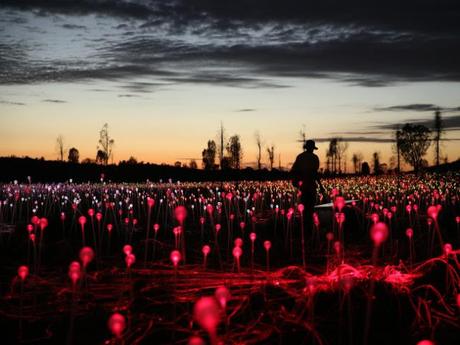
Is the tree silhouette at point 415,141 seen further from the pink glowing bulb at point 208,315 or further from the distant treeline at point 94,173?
the pink glowing bulb at point 208,315

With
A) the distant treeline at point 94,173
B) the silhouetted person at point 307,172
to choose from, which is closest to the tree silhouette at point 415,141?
the distant treeline at point 94,173

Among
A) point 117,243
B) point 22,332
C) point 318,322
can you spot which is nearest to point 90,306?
point 22,332

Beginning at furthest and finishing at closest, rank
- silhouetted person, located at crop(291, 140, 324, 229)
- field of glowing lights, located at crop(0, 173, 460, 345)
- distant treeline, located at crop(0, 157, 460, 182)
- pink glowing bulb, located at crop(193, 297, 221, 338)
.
A: 1. distant treeline, located at crop(0, 157, 460, 182)
2. silhouetted person, located at crop(291, 140, 324, 229)
3. field of glowing lights, located at crop(0, 173, 460, 345)
4. pink glowing bulb, located at crop(193, 297, 221, 338)

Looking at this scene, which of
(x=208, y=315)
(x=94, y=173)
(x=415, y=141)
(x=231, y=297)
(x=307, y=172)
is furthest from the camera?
(x=415, y=141)

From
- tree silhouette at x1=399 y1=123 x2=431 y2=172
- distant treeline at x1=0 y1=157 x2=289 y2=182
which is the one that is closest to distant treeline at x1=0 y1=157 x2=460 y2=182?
distant treeline at x1=0 y1=157 x2=289 y2=182

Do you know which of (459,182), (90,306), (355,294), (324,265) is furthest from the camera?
(459,182)

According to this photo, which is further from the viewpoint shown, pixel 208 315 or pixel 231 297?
pixel 231 297

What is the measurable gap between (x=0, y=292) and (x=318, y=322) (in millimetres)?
3787

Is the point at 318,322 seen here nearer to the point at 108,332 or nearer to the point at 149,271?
the point at 108,332

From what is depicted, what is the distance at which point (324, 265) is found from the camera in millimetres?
9594

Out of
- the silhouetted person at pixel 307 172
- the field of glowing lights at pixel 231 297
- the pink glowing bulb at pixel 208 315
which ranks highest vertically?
the silhouetted person at pixel 307 172

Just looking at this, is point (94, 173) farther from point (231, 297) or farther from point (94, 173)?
point (231, 297)

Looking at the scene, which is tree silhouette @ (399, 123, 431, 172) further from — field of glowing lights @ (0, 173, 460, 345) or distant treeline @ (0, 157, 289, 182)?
field of glowing lights @ (0, 173, 460, 345)

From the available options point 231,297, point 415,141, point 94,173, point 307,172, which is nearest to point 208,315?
point 231,297
